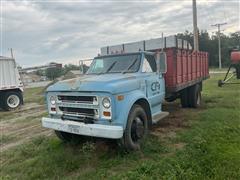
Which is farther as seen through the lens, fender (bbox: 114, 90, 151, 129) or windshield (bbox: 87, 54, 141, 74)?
windshield (bbox: 87, 54, 141, 74)

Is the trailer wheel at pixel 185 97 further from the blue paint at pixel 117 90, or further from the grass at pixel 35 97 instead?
the grass at pixel 35 97

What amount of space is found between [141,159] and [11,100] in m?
12.1

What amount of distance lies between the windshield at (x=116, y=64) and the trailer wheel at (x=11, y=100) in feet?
31.6

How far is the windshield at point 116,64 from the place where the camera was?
6324mm

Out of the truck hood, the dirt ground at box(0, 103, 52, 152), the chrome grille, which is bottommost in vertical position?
the dirt ground at box(0, 103, 52, 152)

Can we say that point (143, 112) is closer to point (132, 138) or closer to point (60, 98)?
point (132, 138)

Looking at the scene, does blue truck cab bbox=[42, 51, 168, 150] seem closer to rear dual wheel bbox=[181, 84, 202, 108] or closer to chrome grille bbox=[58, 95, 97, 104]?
chrome grille bbox=[58, 95, 97, 104]

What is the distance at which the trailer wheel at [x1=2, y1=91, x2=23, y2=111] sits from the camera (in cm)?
1495

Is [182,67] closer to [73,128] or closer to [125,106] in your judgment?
[125,106]

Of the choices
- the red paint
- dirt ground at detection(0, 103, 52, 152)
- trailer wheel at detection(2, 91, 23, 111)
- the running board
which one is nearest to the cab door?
the running board

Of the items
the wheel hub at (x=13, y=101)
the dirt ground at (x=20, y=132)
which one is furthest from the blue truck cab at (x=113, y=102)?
the wheel hub at (x=13, y=101)

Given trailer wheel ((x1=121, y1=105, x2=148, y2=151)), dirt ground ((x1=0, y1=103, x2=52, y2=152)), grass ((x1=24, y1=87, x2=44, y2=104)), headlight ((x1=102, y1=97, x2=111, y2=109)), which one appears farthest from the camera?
grass ((x1=24, y1=87, x2=44, y2=104))

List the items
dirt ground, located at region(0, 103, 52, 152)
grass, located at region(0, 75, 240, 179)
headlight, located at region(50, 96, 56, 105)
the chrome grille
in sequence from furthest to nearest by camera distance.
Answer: dirt ground, located at region(0, 103, 52, 152) → headlight, located at region(50, 96, 56, 105) → the chrome grille → grass, located at region(0, 75, 240, 179)

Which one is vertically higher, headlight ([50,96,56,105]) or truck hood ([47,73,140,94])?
truck hood ([47,73,140,94])
